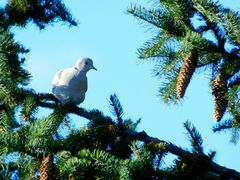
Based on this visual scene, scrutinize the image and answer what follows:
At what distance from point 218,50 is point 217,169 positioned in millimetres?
690

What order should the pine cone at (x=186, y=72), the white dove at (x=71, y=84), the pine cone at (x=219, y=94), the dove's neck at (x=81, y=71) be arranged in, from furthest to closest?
the dove's neck at (x=81, y=71) < the white dove at (x=71, y=84) < the pine cone at (x=219, y=94) < the pine cone at (x=186, y=72)

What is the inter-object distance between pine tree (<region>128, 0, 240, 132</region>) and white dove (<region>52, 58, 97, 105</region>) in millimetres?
1012

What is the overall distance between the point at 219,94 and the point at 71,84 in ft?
4.72

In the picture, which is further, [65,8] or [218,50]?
[65,8]

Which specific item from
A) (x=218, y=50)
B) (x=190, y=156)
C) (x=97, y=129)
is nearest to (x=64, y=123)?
(x=97, y=129)

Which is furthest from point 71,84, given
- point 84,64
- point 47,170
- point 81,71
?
point 47,170

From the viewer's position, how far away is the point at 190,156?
3.20 m

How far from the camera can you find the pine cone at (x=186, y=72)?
3.15 metres

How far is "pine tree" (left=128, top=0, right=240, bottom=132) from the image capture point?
286 centimetres

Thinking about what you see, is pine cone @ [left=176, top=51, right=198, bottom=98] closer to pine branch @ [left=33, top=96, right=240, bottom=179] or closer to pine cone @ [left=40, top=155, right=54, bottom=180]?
pine branch @ [left=33, top=96, right=240, bottom=179]

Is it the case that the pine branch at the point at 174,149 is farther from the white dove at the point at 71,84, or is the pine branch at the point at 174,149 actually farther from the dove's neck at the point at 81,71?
the dove's neck at the point at 81,71

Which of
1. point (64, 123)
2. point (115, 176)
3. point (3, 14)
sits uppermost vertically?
point (3, 14)

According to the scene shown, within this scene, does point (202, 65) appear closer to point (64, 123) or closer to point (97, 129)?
point (97, 129)

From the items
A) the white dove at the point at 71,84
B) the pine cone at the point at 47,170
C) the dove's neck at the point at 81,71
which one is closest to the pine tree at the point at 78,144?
the pine cone at the point at 47,170
